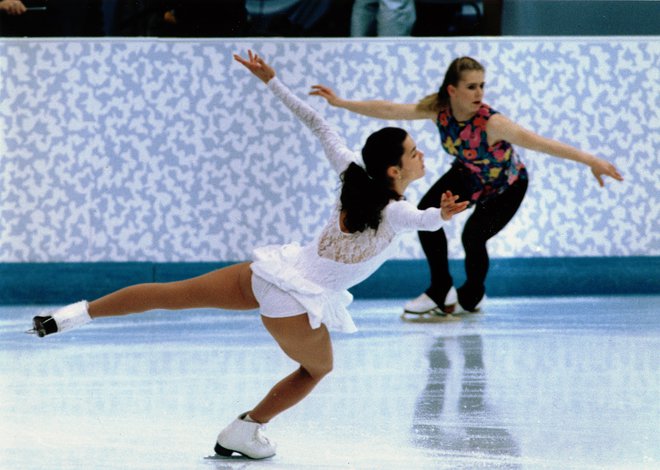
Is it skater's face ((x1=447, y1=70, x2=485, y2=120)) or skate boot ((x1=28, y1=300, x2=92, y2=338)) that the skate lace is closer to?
skate boot ((x1=28, y1=300, x2=92, y2=338))

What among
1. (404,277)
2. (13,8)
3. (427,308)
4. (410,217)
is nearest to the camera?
(410,217)

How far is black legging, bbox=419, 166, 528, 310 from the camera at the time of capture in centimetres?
507

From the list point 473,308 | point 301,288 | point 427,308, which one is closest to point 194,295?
point 301,288

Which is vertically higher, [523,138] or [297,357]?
[523,138]

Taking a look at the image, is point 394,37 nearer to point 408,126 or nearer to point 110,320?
point 408,126

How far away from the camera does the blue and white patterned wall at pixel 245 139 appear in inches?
227

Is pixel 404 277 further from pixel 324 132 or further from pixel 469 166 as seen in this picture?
pixel 324 132

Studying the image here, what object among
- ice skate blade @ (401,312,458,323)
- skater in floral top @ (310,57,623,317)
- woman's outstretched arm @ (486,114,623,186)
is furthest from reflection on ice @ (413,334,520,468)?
skater in floral top @ (310,57,623,317)

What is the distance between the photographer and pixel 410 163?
2637 mm

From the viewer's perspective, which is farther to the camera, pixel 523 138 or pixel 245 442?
pixel 523 138

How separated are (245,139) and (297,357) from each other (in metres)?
3.43

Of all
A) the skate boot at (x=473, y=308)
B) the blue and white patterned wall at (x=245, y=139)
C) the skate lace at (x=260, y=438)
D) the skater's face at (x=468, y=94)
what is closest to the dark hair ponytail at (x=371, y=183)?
the skate lace at (x=260, y=438)

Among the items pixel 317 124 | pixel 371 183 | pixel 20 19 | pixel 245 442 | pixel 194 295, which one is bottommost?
pixel 245 442

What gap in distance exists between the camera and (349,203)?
8.43 feet
